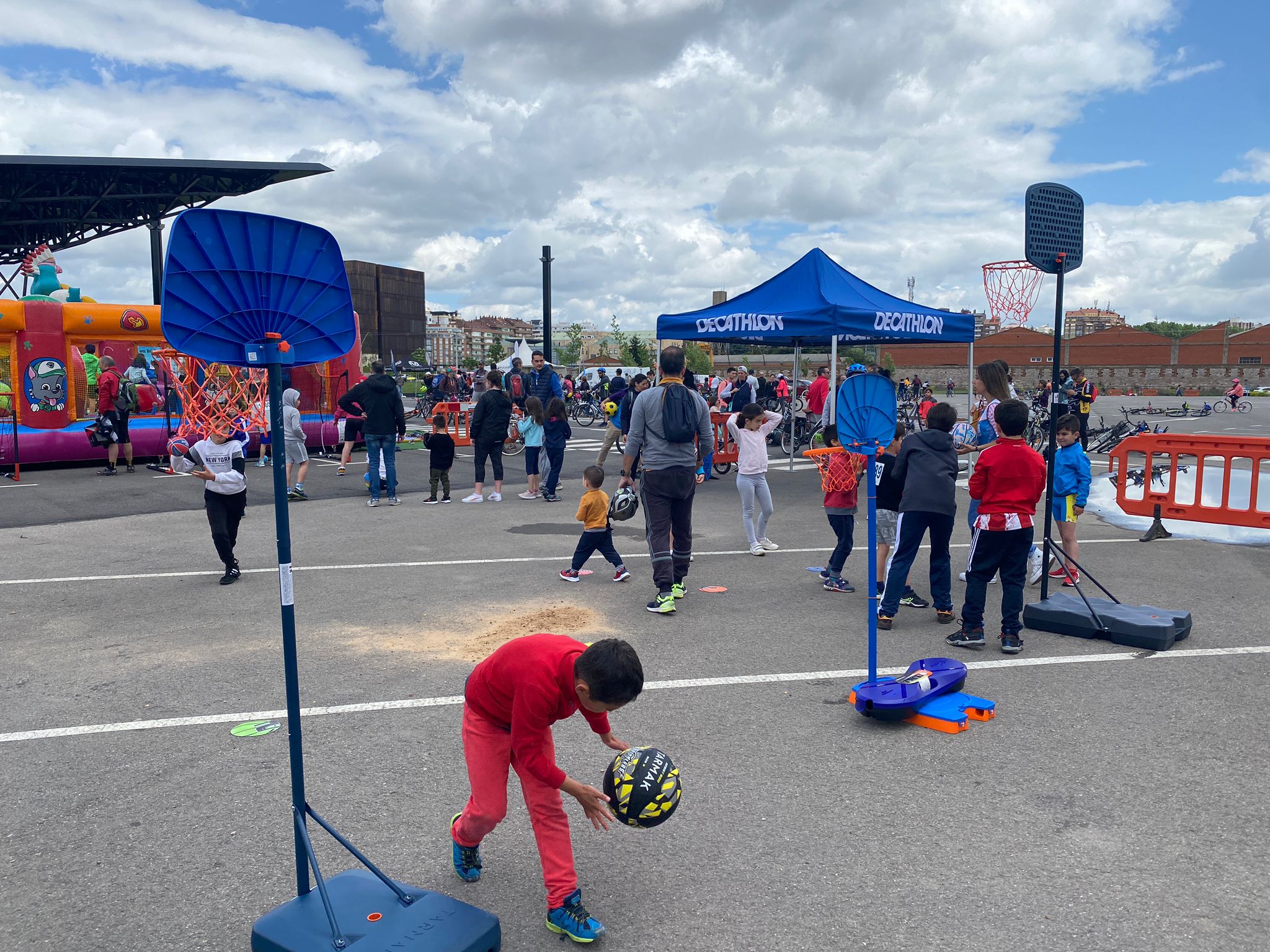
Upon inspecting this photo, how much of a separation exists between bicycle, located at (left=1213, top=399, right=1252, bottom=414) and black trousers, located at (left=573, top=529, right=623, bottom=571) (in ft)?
125

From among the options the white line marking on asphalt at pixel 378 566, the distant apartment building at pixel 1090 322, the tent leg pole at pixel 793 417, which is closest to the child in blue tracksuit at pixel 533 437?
the white line marking on asphalt at pixel 378 566

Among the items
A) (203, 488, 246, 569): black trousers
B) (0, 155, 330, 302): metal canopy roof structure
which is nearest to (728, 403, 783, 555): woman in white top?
(203, 488, 246, 569): black trousers

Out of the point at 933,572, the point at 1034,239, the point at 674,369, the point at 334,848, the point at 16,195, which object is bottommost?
the point at 334,848

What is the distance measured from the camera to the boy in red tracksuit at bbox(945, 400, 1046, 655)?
582 centimetres

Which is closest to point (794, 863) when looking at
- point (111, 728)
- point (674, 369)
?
point (111, 728)

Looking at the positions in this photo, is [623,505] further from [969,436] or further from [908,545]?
[969,436]

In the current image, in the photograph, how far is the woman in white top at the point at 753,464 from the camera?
8.89m

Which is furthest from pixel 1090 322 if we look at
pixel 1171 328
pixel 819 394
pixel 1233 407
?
pixel 819 394

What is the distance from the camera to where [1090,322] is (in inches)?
4358

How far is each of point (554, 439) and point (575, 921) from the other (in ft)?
33.3

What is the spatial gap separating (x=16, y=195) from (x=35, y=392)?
17.5 metres

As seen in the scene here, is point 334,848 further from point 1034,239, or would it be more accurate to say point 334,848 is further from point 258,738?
point 1034,239

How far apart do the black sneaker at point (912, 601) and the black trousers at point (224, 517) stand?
571 centimetres

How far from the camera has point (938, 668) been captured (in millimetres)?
5160
